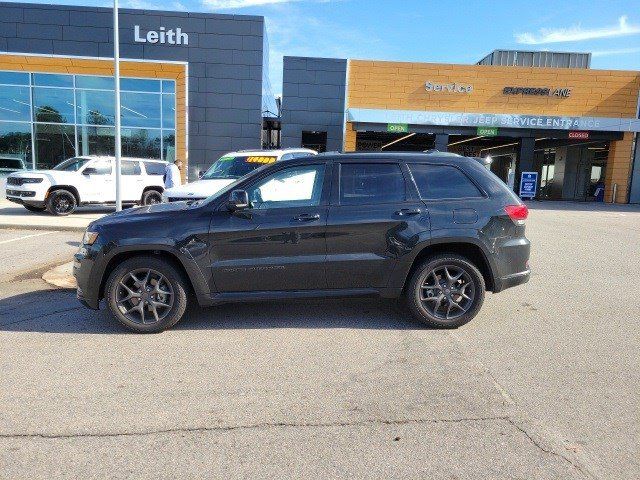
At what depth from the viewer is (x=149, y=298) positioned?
4652mm

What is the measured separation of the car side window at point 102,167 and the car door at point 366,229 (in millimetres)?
12271

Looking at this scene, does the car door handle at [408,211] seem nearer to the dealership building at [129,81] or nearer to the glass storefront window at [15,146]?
the dealership building at [129,81]

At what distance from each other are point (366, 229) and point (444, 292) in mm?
1082

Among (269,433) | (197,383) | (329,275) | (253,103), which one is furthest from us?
(253,103)

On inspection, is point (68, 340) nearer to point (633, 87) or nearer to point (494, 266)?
point (494, 266)

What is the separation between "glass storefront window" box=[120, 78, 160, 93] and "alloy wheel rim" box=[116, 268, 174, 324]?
762 inches

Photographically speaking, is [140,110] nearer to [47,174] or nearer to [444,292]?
[47,174]

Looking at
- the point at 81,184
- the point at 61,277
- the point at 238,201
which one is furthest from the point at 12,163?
the point at 238,201

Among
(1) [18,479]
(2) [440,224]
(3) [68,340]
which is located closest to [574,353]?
(2) [440,224]

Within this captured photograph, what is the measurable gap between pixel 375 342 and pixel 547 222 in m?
13.7

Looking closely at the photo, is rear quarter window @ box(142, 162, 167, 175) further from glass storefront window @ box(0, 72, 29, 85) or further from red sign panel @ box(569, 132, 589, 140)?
red sign panel @ box(569, 132, 589, 140)

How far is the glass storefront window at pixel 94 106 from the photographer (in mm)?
21375

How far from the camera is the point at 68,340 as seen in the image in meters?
4.46

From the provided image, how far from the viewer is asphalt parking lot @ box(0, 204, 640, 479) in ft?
8.87
